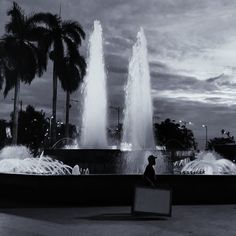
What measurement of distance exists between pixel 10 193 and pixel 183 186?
5.06 metres

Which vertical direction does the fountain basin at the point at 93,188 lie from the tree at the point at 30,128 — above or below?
below

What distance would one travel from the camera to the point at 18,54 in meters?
45.7

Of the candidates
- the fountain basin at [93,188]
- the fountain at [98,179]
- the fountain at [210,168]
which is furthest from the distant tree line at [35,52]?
the fountain basin at [93,188]

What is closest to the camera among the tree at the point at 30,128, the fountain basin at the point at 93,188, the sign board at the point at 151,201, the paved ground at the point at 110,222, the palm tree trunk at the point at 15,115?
the paved ground at the point at 110,222

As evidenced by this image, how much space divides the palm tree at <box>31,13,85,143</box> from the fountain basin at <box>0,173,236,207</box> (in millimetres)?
32636

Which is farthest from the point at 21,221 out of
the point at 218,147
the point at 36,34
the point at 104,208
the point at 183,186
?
the point at 36,34

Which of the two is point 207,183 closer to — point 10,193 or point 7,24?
point 10,193

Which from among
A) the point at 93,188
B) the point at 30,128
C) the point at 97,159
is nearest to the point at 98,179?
the point at 93,188

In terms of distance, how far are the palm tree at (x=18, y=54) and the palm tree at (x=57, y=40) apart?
1.01 meters

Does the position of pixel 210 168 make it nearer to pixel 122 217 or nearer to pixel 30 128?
pixel 122 217

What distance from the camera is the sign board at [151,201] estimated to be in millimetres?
11644

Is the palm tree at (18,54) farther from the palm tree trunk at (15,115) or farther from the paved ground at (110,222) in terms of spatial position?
the paved ground at (110,222)

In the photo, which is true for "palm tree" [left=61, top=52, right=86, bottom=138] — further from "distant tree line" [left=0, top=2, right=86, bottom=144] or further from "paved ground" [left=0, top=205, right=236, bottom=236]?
"paved ground" [left=0, top=205, right=236, bottom=236]

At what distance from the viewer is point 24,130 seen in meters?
94.2
